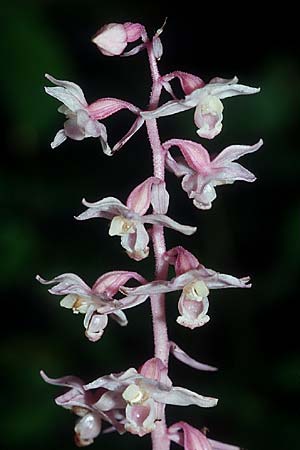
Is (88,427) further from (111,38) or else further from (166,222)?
(111,38)

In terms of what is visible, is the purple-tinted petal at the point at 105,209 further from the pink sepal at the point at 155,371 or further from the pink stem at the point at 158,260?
the pink sepal at the point at 155,371

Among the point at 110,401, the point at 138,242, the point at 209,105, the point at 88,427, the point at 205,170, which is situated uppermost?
the point at 209,105

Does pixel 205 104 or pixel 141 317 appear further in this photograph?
pixel 141 317

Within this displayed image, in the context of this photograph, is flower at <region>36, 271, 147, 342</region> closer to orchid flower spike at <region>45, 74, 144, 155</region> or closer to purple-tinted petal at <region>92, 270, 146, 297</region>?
purple-tinted petal at <region>92, 270, 146, 297</region>

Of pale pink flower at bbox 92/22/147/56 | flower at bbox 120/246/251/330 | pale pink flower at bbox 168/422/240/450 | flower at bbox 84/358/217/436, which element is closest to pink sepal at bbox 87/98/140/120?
pale pink flower at bbox 92/22/147/56

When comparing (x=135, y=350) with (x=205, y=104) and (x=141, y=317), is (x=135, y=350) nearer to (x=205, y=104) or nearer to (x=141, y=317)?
(x=141, y=317)

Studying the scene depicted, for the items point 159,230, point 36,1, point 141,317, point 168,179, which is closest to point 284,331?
point 141,317

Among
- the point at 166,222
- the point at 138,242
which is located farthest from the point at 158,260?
the point at 166,222
